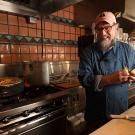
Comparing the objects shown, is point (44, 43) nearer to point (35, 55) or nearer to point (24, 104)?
point (35, 55)

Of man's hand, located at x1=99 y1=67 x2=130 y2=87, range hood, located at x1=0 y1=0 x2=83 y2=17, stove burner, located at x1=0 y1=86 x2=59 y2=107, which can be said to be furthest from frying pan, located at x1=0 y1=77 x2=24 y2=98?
range hood, located at x1=0 y1=0 x2=83 y2=17

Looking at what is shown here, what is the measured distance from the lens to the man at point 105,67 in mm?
1293

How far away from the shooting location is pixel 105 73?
1294mm

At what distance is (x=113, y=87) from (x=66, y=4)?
3.11ft

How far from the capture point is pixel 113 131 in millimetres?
775

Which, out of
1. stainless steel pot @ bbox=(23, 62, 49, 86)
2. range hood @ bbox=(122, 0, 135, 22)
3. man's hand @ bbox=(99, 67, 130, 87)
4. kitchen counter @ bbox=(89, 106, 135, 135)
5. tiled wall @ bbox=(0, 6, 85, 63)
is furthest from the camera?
range hood @ bbox=(122, 0, 135, 22)

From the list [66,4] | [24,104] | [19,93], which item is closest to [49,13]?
[66,4]

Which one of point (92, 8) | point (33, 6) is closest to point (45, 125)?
point (33, 6)

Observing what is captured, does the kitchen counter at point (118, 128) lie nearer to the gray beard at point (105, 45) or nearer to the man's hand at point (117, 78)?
the man's hand at point (117, 78)

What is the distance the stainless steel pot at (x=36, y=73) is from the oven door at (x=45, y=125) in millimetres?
302

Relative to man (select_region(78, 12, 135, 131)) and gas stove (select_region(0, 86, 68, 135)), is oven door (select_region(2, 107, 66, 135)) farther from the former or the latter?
man (select_region(78, 12, 135, 131))

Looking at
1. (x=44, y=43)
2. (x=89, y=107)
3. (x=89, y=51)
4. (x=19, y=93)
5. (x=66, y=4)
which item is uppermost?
(x=66, y=4)

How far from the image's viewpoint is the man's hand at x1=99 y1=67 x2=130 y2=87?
1.10m

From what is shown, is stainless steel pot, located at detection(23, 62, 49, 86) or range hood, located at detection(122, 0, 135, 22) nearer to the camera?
stainless steel pot, located at detection(23, 62, 49, 86)
